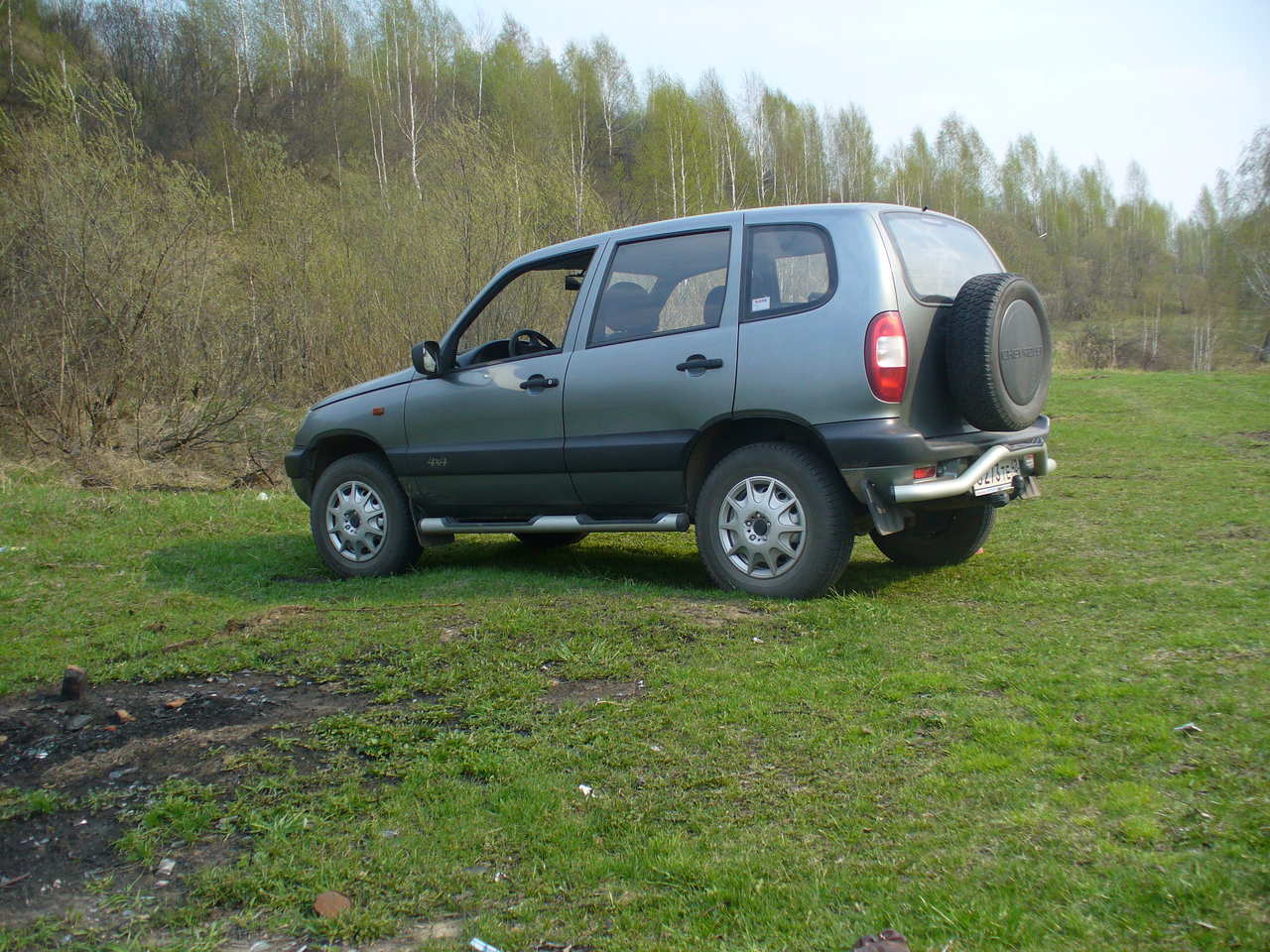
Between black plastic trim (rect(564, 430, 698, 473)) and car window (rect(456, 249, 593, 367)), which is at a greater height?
car window (rect(456, 249, 593, 367))

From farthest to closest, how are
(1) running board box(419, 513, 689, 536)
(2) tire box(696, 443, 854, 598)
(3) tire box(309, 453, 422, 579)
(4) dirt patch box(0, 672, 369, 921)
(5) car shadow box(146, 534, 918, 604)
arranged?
1. (3) tire box(309, 453, 422, 579)
2. (5) car shadow box(146, 534, 918, 604)
3. (1) running board box(419, 513, 689, 536)
4. (2) tire box(696, 443, 854, 598)
5. (4) dirt patch box(0, 672, 369, 921)

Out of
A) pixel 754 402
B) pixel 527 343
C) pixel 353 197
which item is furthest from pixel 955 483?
pixel 353 197

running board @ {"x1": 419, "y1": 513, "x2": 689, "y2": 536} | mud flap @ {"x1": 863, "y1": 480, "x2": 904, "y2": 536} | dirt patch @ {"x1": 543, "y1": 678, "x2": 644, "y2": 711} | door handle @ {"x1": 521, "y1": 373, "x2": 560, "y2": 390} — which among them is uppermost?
door handle @ {"x1": 521, "y1": 373, "x2": 560, "y2": 390}

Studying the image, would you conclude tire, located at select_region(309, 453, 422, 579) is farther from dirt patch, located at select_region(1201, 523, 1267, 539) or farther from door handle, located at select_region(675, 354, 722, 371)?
dirt patch, located at select_region(1201, 523, 1267, 539)

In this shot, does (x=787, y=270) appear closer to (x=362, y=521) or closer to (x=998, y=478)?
(x=998, y=478)

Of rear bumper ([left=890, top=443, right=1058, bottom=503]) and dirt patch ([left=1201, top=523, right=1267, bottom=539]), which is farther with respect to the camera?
dirt patch ([left=1201, top=523, right=1267, bottom=539])

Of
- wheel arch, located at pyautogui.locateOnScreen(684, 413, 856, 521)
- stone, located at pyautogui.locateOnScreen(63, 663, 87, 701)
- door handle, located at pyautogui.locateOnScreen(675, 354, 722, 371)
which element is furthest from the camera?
door handle, located at pyautogui.locateOnScreen(675, 354, 722, 371)

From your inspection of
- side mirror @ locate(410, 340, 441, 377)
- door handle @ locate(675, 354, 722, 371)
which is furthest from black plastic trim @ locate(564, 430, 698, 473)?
side mirror @ locate(410, 340, 441, 377)

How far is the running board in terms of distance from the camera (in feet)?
19.8

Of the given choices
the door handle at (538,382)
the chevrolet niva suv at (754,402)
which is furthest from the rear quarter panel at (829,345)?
the door handle at (538,382)

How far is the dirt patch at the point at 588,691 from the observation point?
412 centimetres

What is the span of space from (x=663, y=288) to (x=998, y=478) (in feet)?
7.04

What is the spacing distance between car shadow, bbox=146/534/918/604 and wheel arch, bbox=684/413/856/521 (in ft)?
2.05

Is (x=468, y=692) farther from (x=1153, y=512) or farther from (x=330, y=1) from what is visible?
(x=330, y=1)
